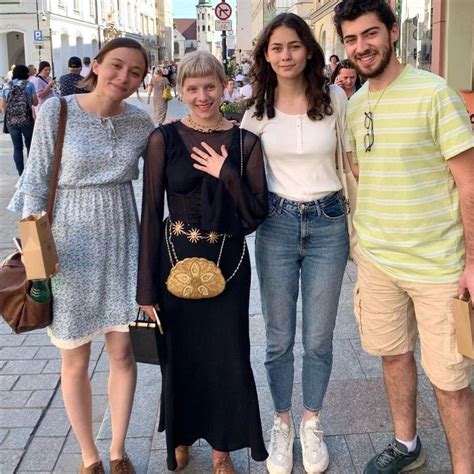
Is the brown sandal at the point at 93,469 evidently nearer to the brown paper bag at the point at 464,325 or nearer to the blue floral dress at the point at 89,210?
the blue floral dress at the point at 89,210

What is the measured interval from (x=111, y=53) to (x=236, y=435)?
1798 mm

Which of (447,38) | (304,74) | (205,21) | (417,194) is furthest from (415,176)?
(205,21)

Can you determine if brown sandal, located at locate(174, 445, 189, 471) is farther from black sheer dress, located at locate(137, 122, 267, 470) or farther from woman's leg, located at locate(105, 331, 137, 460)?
woman's leg, located at locate(105, 331, 137, 460)

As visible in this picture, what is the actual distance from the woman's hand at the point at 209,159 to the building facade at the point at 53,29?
33.0 metres

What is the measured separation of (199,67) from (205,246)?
0.74 meters

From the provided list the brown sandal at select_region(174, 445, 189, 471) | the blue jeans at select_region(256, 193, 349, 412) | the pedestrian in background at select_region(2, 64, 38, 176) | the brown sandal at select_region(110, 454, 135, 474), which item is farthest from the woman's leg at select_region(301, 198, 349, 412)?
the pedestrian in background at select_region(2, 64, 38, 176)

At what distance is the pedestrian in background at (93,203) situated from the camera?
260 cm

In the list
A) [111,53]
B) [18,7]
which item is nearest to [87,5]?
[18,7]

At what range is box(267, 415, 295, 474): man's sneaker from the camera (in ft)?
9.77

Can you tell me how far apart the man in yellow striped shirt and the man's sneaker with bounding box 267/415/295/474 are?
2.54 ft

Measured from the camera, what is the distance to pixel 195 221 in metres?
2.65

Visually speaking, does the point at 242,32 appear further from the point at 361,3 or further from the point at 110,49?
the point at 361,3

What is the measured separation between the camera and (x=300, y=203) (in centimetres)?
274

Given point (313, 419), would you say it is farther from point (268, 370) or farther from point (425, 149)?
point (425, 149)
